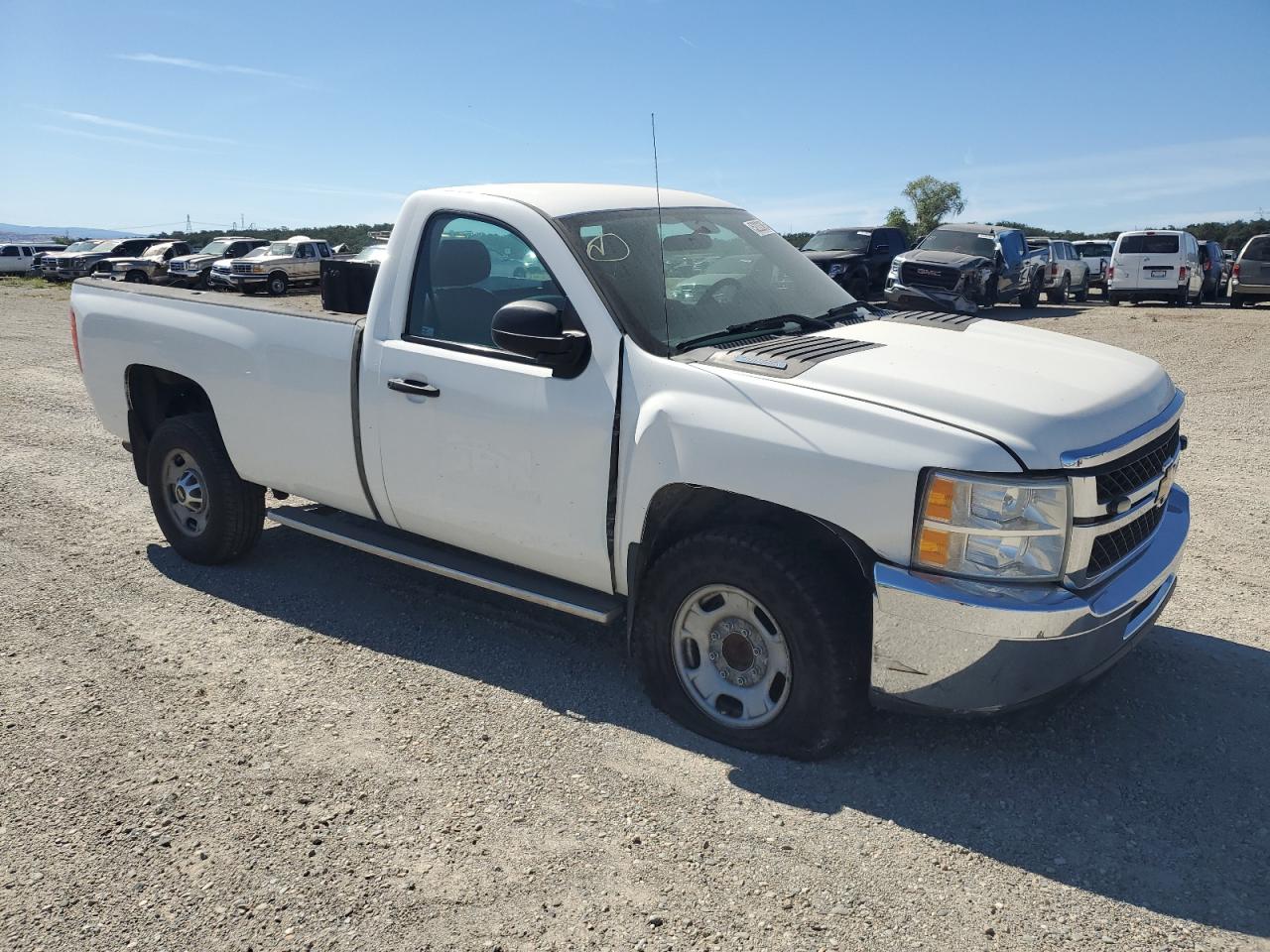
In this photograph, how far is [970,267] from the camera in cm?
2061

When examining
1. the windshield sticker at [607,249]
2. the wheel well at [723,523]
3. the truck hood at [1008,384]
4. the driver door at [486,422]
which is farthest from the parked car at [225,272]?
the truck hood at [1008,384]

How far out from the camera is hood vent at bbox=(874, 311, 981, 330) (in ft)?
14.3

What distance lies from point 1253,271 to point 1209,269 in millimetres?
3872

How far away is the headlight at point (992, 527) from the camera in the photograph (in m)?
3.02

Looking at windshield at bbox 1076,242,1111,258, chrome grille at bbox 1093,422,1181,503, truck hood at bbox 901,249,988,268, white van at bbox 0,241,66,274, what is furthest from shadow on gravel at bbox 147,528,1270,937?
white van at bbox 0,241,66,274

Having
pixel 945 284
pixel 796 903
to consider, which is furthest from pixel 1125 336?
pixel 796 903

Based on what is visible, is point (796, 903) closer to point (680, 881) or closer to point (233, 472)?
point (680, 881)

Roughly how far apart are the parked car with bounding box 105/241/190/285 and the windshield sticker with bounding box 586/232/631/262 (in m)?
32.6

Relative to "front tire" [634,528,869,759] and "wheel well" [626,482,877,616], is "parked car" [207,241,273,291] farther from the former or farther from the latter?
"front tire" [634,528,869,759]

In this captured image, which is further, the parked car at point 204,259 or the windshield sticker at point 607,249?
the parked car at point 204,259

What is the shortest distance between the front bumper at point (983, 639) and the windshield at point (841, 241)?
67.6ft

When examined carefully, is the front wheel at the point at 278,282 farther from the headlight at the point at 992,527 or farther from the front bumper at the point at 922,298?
the headlight at the point at 992,527

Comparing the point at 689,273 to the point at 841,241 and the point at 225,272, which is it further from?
the point at 225,272

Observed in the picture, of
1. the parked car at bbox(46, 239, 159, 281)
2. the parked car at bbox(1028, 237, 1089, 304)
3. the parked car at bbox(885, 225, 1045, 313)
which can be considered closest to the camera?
the parked car at bbox(885, 225, 1045, 313)
